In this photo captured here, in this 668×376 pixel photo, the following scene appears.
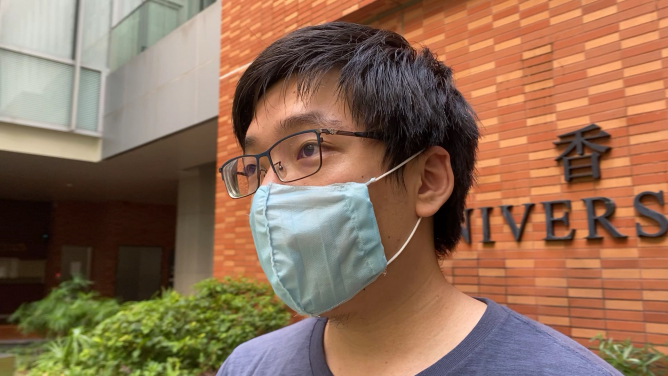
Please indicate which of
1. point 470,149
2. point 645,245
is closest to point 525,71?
point 645,245

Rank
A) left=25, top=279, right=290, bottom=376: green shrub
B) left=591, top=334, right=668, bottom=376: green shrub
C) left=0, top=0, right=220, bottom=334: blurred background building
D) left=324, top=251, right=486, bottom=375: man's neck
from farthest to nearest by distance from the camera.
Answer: left=0, top=0, right=220, bottom=334: blurred background building, left=25, top=279, right=290, bottom=376: green shrub, left=591, top=334, right=668, bottom=376: green shrub, left=324, top=251, right=486, bottom=375: man's neck

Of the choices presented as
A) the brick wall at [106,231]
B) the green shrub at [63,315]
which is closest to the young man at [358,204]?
the green shrub at [63,315]

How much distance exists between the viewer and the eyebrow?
4.04 ft

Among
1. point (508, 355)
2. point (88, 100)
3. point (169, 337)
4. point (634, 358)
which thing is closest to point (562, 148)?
point (634, 358)

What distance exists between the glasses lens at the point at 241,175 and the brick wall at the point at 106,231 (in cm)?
1368

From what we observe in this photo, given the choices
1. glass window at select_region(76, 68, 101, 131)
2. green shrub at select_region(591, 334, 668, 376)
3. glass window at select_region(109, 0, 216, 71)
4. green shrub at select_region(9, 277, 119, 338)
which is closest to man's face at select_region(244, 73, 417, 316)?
green shrub at select_region(591, 334, 668, 376)

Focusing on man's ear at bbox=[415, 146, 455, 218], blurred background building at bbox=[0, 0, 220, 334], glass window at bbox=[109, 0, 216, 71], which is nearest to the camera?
man's ear at bbox=[415, 146, 455, 218]

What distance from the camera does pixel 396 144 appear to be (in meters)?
1.25

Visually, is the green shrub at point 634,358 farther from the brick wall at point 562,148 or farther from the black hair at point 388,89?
the black hair at point 388,89

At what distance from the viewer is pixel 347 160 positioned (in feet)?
4.04

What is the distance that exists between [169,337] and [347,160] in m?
3.24

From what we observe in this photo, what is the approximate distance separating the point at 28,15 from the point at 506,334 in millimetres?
9703

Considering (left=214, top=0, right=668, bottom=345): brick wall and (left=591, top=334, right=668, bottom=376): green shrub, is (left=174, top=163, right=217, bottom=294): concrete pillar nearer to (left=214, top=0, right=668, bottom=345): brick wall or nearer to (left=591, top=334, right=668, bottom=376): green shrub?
(left=214, top=0, right=668, bottom=345): brick wall

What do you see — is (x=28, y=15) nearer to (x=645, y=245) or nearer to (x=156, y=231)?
(x=156, y=231)
